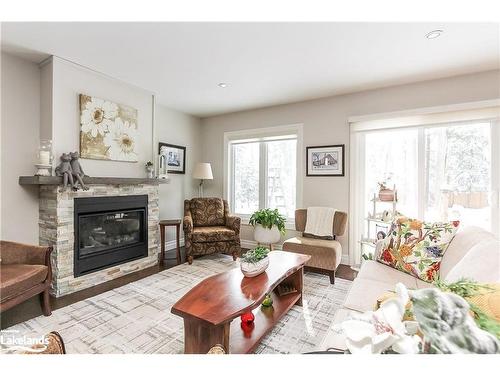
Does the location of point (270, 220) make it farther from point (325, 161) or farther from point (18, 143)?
point (18, 143)

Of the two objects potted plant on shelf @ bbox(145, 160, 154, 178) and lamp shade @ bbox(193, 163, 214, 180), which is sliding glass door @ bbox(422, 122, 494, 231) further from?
potted plant on shelf @ bbox(145, 160, 154, 178)

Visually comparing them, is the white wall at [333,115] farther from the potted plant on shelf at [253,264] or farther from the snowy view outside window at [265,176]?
the potted plant on shelf at [253,264]

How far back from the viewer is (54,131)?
2.48m

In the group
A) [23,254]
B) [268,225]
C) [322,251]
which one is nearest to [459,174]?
[322,251]

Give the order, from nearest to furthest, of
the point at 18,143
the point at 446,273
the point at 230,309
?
the point at 230,309 < the point at 446,273 < the point at 18,143

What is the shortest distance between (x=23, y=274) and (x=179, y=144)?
290 centimetres

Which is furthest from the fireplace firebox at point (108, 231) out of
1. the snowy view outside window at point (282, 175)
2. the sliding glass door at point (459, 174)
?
the sliding glass door at point (459, 174)

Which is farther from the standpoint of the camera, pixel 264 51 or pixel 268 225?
pixel 268 225

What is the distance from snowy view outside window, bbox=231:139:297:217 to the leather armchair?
9.64ft

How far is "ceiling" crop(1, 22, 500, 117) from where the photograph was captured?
1.98 metres

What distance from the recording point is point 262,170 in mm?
4285

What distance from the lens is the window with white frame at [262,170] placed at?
4.02 m
